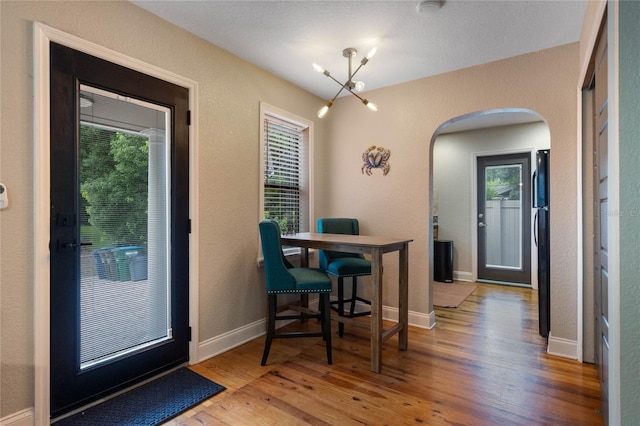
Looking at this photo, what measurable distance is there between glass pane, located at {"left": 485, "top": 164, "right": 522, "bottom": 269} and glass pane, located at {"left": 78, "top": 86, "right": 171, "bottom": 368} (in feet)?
16.5

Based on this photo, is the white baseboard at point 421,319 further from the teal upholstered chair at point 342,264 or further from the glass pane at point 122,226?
the glass pane at point 122,226

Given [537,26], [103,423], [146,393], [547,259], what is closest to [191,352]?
[146,393]

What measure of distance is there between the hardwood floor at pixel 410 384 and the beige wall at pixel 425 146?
0.43 meters

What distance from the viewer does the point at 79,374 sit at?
1.89 m

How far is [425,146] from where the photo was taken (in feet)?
10.8

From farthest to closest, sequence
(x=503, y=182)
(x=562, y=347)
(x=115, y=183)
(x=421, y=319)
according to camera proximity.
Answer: (x=503, y=182) < (x=421, y=319) < (x=562, y=347) < (x=115, y=183)

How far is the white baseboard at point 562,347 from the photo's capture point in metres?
2.57

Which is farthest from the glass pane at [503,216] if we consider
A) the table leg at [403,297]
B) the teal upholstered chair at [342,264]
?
the table leg at [403,297]

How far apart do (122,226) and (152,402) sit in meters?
1.14

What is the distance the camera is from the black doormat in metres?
1.81

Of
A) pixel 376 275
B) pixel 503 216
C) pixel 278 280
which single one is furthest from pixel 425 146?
pixel 503 216

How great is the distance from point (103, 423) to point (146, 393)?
307 millimetres

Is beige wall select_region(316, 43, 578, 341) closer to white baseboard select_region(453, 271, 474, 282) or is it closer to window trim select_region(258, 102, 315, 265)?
window trim select_region(258, 102, 315, 265)

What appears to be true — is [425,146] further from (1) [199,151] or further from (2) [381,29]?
(1) [199,151]
